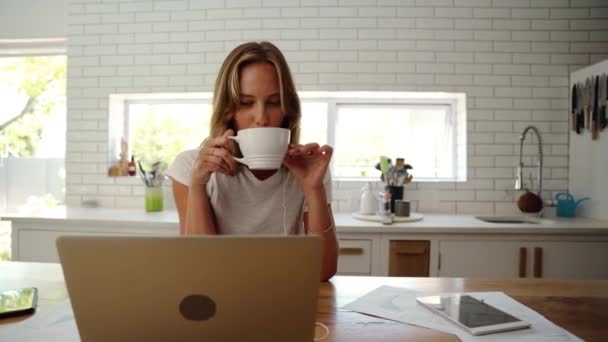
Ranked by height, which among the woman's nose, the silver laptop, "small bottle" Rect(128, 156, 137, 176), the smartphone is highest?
the woman's nose

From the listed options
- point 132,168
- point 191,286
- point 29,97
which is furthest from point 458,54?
point 29,97

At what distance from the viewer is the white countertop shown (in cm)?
215

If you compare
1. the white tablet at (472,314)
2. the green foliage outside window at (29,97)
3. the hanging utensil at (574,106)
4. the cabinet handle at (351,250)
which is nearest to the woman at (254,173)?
the white tablet at (472,314)

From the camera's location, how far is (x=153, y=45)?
2.84m

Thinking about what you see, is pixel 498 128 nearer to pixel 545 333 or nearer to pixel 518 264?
pixel 518 264

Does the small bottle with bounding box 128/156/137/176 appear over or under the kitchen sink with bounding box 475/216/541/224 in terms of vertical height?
over

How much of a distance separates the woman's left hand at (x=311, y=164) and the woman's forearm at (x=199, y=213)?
28 cm

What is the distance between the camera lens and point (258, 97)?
1.21 metres

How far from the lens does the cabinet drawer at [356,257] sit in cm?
218

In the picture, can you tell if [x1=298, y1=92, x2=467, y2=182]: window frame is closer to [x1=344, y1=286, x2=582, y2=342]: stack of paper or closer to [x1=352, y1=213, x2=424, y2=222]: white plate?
[x1=352, y1=213, x2=424, y2=222]: white plate

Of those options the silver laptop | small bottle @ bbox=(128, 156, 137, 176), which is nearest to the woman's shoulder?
the silver laptop

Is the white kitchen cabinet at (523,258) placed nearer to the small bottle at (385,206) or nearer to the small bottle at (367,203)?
the small bottle at (385,206)

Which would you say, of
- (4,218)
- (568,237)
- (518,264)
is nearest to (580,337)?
(518,264)

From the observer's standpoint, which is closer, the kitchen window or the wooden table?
the wooden table
